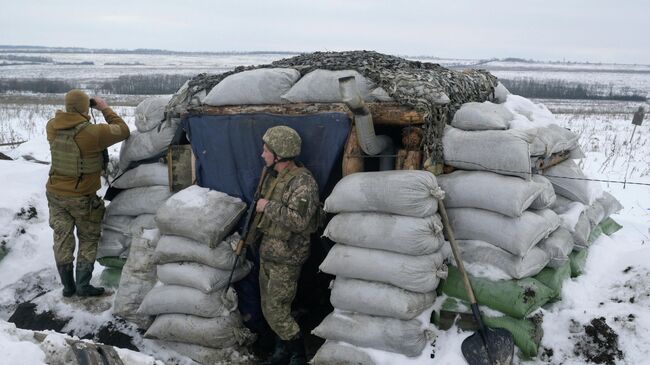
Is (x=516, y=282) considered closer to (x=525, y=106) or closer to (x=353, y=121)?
(x=353, y=121)

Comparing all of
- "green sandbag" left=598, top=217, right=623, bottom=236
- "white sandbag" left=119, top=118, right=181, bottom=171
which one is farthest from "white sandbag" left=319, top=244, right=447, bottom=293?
"green sandbag" left=598, top=217, right=623, bottom=236

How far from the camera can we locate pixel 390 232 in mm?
3734

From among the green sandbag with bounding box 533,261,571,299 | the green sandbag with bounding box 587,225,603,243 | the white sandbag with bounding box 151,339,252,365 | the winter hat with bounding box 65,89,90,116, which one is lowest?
the white sandbag with bounding box 151,339,252,365

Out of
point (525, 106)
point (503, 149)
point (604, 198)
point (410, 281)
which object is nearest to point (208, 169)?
point (410, 281)

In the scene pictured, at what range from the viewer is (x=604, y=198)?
555cm

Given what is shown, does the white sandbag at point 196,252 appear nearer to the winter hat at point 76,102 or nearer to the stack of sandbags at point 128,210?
the stack of sandbags at point 128,210

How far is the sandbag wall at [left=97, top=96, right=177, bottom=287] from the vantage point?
5.10 meters

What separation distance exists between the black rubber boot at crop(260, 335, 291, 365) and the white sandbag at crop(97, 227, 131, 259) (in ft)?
6.25

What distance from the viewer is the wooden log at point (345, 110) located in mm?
4020

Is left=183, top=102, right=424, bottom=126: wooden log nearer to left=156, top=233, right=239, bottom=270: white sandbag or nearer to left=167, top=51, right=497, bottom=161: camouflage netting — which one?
left=167, top=51, right=497, bottom=161: camouflage netting

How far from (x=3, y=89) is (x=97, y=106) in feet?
99.3

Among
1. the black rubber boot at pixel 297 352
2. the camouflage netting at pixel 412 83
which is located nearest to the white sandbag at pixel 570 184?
the camouflage netting at pixel 412 83

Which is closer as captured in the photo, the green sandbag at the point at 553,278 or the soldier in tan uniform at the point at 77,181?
the green sandbag at the point at 553,278

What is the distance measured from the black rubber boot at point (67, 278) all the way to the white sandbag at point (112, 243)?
1.07 feet
